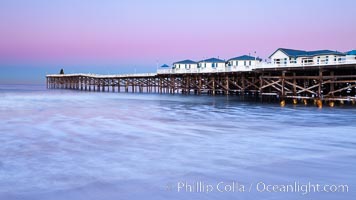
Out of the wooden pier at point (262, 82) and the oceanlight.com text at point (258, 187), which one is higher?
the wooden pier at point (262, 82)

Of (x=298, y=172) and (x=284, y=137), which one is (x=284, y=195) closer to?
(x=298, y=172)

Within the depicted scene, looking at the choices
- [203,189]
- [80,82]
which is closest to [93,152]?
[203,189]

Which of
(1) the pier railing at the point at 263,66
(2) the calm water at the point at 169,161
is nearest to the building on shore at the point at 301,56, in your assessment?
(1) the pier railing at the point at 263,66

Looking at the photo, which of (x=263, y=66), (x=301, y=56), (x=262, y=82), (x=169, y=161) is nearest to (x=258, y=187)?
(x=169, y=161)

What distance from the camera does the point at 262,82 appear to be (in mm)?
32344

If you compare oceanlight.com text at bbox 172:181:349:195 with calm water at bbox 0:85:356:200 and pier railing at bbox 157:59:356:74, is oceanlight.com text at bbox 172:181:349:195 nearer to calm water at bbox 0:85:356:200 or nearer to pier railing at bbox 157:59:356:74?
calm water at bbox 0:85:356:200

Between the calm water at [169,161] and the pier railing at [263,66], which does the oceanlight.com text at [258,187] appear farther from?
the pier railing at [263,66]

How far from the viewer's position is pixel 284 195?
239 inches

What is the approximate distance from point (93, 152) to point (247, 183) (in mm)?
4566

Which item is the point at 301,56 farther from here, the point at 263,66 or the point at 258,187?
the point at 258,187

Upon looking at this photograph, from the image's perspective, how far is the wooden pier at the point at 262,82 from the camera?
85.2ft

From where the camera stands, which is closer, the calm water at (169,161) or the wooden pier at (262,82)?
the calm water at (169,161)

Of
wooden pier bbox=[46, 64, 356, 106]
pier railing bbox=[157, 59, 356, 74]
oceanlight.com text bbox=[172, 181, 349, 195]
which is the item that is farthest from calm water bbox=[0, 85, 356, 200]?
wooden pier bbox=[46, 64, 356, 106]

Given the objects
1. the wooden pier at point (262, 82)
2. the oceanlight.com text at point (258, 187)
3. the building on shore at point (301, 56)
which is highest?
the building on shore at point (301, 56)
